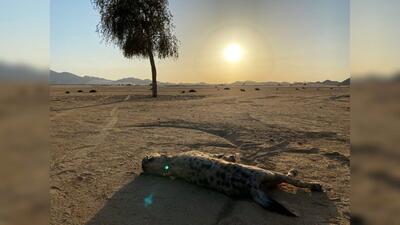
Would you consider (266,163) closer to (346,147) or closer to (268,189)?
(268,189)

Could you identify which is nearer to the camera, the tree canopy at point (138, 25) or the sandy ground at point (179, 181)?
the sandy ground at point (179, 181)

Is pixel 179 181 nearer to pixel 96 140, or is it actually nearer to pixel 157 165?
pixel 157 165

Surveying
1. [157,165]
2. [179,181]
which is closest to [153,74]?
[157,165]

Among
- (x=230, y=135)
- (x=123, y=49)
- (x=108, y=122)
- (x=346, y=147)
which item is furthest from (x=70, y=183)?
(x=123, y=49)

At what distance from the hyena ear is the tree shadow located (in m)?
0.05

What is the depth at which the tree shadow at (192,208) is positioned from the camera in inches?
124

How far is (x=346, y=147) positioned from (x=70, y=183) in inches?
165

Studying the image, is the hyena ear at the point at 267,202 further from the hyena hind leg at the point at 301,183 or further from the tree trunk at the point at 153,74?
the tree trunk at the point at 153,74

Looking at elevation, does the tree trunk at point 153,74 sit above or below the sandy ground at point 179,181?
above

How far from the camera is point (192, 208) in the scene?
11.2 ft

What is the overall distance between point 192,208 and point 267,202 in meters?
0.71

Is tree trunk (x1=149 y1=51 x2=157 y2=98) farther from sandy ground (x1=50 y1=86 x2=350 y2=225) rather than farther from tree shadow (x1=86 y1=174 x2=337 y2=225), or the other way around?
tree shadow (x1=86 y1=174 x2=337 y2=225)

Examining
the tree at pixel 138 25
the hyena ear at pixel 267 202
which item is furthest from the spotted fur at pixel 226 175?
the tree at pixel 138 25

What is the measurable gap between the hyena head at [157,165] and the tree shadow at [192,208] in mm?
378
